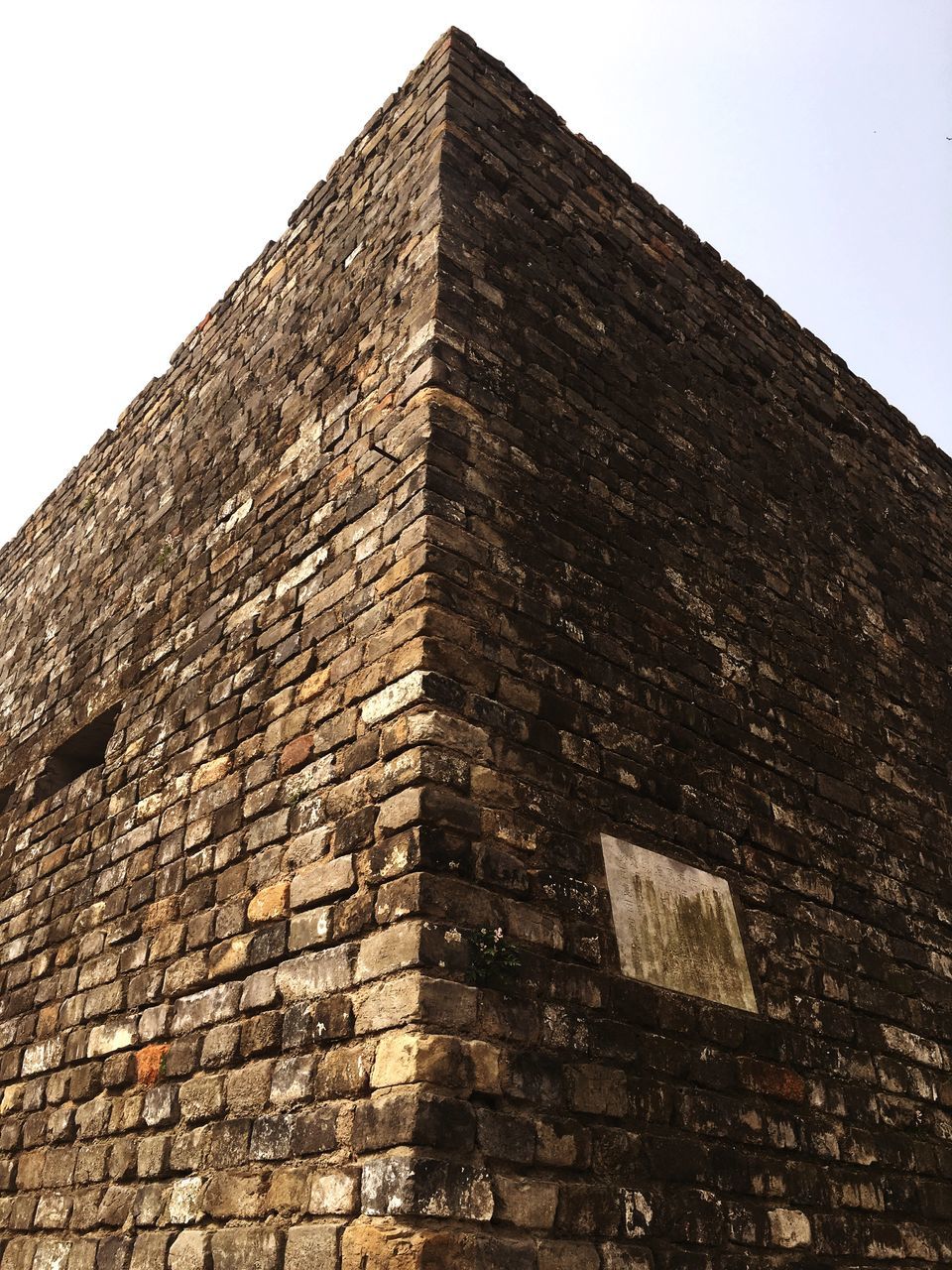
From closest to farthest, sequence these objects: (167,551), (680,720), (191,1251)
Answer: (191,1251), (680,720), (167,551)

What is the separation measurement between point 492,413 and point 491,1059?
238 cm

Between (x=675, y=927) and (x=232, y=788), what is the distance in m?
1.71

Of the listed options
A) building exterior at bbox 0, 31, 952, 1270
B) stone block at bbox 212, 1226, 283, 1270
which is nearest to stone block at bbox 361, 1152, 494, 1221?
building exterior at bbox 0, 31, 952, 1270

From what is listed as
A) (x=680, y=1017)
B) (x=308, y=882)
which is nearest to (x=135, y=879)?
(x=308, y=882)

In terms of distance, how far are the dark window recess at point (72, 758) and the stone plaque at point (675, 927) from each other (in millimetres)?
3220

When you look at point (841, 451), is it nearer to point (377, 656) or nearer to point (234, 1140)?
point (377, 656)

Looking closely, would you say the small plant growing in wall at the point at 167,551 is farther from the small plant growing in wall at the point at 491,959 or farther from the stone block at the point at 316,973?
the small plant growing in wall at the point at 491,959

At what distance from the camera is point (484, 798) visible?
3059mm

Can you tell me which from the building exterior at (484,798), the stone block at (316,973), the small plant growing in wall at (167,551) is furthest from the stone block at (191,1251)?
the small plant growing in wall at (167,551)

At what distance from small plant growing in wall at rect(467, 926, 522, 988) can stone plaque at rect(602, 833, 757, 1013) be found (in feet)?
1.69

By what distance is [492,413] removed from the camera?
12.9 feet

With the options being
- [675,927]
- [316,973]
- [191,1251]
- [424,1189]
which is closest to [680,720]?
[675,927]

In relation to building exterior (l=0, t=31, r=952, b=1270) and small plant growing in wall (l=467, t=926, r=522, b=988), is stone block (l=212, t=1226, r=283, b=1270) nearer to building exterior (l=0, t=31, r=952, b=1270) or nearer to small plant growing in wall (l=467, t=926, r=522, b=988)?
building exterior (l=0, t=31, r=952, b=1270)

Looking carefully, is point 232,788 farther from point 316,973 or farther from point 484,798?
point 484,798
